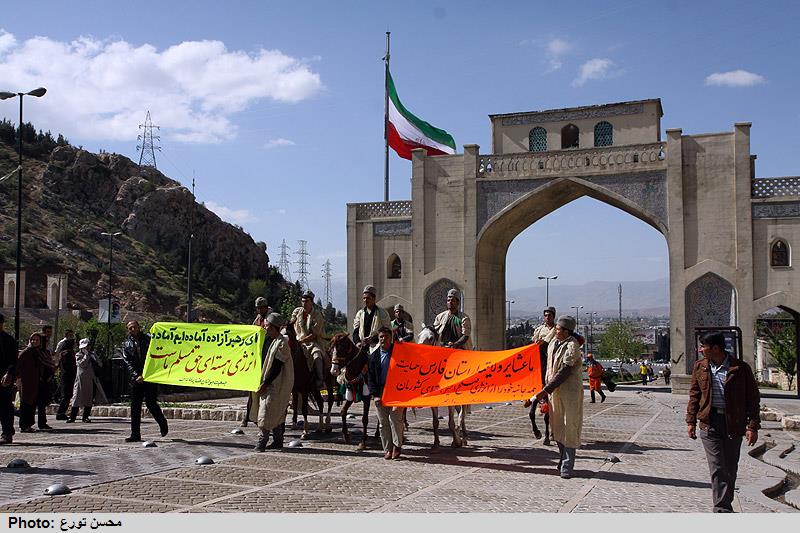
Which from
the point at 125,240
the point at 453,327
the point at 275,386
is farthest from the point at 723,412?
the point at 125,240

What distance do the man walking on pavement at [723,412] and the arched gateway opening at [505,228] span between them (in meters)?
21.1

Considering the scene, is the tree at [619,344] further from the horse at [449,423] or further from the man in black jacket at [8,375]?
the man in black jacket at [8,375]

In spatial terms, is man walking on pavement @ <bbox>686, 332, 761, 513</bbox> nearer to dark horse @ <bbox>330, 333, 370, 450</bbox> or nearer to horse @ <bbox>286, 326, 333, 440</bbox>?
dark horse @ <bbox>330, 333, 370, 450</bbox>

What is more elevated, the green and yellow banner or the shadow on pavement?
the green and yellow banner

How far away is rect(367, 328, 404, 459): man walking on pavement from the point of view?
10016 mm

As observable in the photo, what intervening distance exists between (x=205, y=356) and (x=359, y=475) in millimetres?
4331

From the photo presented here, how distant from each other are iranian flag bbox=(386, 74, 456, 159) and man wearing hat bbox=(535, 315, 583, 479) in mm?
23921

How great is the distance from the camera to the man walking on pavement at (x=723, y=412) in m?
6.73

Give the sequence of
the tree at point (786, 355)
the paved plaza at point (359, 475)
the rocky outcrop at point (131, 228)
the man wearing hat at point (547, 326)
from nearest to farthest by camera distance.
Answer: the paved plaza at point (359, 475), the man wearing hat at point (547, 326), the tree at point (786, 355), the rocky outcrop at point (131, 228)

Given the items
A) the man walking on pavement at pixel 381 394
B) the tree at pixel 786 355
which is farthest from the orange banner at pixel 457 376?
the tree at pixel 786 355

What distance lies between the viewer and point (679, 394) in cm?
2516

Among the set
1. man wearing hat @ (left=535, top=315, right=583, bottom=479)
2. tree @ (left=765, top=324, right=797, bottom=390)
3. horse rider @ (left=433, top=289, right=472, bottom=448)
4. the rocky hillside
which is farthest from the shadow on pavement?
the rocky hillside

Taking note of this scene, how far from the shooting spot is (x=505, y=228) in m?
30.5

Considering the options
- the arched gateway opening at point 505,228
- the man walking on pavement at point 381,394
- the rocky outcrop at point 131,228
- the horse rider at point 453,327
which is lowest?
the man walking on pavement at point 381,394
